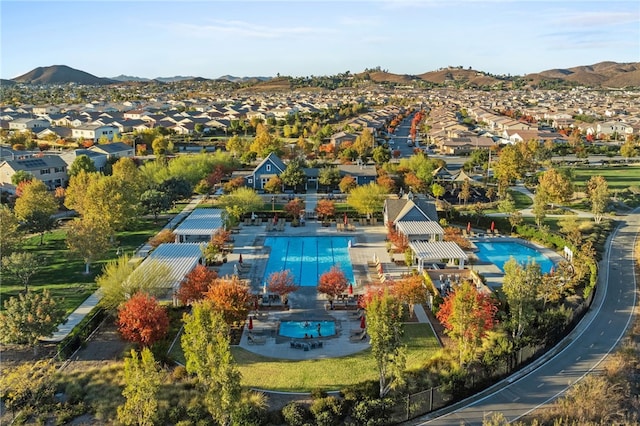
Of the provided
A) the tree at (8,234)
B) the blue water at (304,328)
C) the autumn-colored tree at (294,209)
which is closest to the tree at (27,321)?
the blue water at (304,328)

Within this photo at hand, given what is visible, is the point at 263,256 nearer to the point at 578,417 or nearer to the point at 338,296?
the point at 338,296

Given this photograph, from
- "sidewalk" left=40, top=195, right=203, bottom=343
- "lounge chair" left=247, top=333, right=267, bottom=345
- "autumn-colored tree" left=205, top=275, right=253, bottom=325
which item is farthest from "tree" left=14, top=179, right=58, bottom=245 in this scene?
"lounge chair" left=247, top=333, right=267, bottom=345

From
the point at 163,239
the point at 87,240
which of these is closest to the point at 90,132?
the point at 163,239

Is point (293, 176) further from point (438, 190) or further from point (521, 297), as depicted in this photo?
point (521, 297)

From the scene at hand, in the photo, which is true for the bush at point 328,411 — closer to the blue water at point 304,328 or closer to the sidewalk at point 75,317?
the blue water at point 304,328

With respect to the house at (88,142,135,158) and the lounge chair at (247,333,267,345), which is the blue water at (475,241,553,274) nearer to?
the lounge chair at (247,333,267,345)
